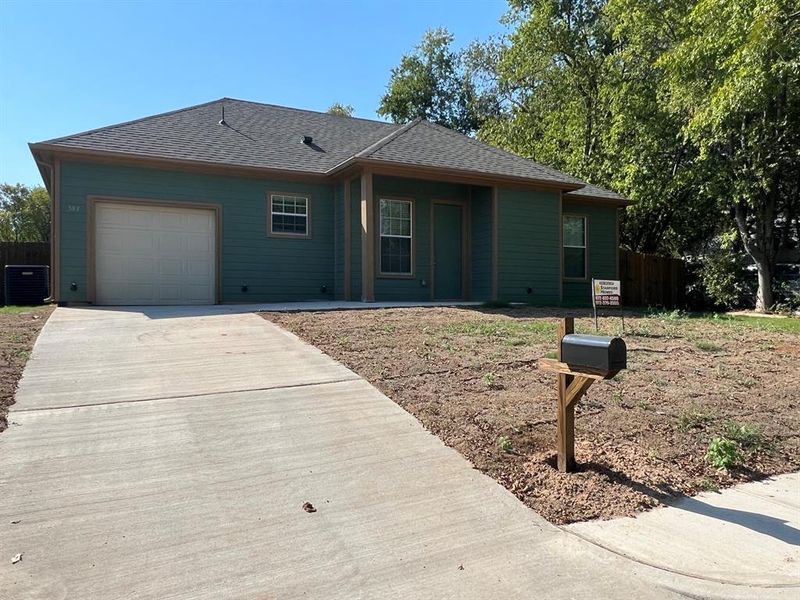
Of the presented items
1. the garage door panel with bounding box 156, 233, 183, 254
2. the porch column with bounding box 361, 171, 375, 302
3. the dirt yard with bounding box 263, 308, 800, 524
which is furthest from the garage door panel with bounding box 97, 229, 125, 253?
the dirt yard with bounding box 263, 308, 800, 524

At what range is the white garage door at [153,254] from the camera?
1206 cm

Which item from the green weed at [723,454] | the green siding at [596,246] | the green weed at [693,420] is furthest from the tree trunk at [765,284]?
the green weed at [723,454]

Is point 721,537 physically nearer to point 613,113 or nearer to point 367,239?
point 367,239

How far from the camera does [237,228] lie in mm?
13047

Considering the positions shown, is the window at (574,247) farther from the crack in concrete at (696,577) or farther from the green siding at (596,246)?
the crack in concrete at (696,577)

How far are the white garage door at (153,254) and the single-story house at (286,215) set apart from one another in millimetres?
22

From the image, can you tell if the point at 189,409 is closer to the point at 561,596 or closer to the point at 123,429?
the point at 123,429

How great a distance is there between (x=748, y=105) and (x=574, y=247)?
5.44 metres

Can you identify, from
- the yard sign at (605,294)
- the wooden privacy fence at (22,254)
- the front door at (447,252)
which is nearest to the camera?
the yard sign at (605,294)

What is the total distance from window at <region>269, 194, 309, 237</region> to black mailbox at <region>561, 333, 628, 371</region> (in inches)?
420

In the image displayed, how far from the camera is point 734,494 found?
371 centimetres

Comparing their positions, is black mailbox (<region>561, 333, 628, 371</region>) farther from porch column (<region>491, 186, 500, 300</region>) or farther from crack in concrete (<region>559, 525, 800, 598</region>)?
porch column (<region>491, 186, 500, 300</region>)

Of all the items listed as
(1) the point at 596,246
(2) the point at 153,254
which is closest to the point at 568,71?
(1) the point at 596,246

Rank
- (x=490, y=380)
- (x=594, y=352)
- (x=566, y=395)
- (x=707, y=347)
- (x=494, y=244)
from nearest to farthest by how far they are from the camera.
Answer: (x=594, y=352), (x=566, y=395), (x=490, y=380), (x=707, y=347), (x=494, y=244)
